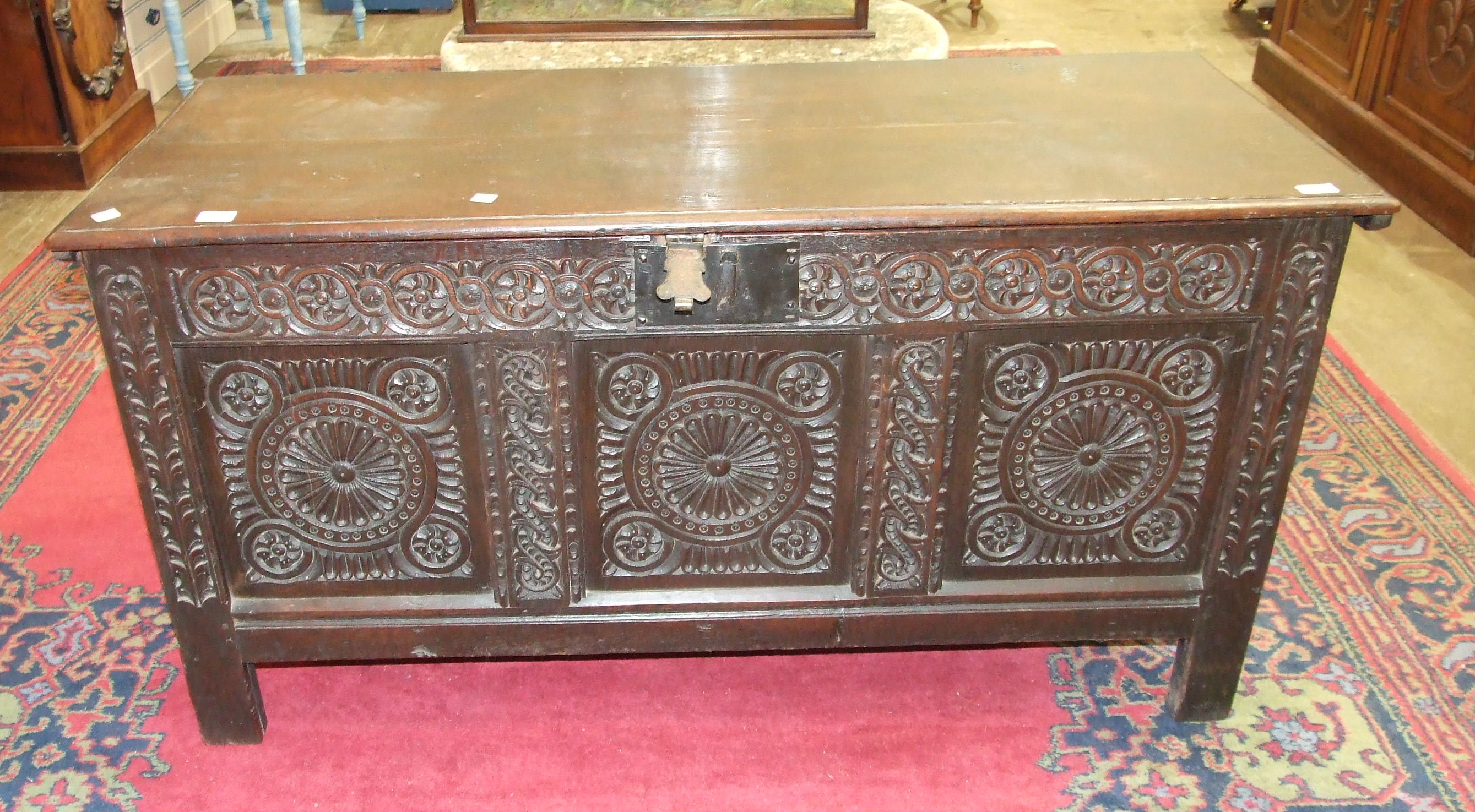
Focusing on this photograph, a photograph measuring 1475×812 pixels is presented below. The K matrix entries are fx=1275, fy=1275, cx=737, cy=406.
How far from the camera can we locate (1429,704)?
6.89 ft

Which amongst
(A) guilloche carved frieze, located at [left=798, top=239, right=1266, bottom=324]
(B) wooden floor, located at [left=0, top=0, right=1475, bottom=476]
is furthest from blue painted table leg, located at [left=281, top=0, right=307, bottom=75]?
(A) guilloche carved frieze, located at [left=798, top=239, right=1266, bottom=324]

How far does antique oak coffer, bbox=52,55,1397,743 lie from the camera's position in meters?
1.66

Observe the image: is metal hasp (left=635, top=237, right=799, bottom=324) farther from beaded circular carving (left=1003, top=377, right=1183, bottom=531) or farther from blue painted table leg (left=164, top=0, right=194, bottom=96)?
blue painted table leg (left=164, top=0, right=194, bottom=96)

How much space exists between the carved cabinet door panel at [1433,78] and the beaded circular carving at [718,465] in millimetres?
2735

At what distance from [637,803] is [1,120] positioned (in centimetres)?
325

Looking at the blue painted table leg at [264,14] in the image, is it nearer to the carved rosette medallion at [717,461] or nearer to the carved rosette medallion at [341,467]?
the carved rosette medallion at [341,467]

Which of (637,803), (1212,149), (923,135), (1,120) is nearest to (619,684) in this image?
(637,803)

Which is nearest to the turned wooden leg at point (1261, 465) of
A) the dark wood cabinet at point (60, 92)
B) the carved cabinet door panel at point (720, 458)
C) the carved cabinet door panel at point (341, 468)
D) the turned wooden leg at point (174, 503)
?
the carved cabinet door panel at point (720, 458)

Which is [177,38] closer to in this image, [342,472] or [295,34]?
[295,34]

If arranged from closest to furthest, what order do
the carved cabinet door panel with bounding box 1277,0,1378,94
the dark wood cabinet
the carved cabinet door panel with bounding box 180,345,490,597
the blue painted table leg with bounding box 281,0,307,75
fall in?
the carved cabinet door panel with bounding box 180,345,490,597, the dark wood cabinet, the carved cabinet door panel with bounding box 1277,0,1378,94, the blue painted table leg with bounding box 281,0,307,75

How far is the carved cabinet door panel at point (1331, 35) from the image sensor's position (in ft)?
13.6

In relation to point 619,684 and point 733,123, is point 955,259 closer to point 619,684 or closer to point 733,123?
point 733,123

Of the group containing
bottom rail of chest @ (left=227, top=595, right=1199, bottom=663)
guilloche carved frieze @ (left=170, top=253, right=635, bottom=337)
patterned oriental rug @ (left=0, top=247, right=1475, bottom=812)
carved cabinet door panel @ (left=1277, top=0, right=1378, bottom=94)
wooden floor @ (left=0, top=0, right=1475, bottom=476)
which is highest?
guilloche carved frieze @ (left=170, top=253, right=635, bottom=337)

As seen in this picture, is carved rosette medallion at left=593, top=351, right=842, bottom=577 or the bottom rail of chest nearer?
carved rosette medallion at left=593, top=351, right=842, bottom=577
